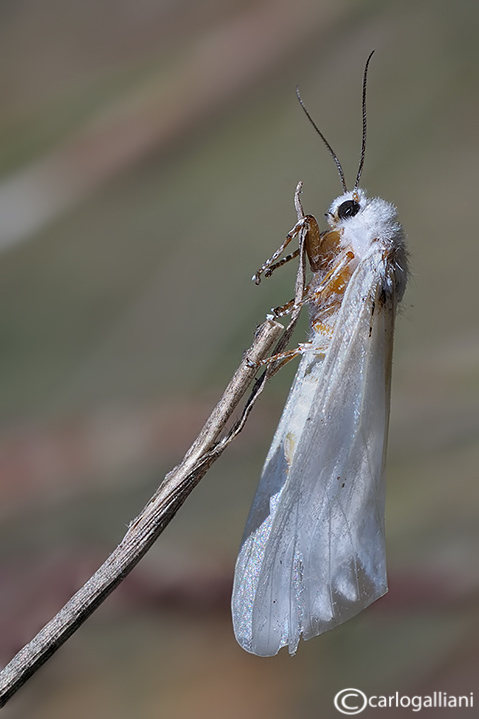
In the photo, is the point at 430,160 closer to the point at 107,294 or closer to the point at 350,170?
the point at 350,170

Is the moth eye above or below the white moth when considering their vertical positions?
above

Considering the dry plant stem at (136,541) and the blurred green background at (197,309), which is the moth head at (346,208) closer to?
the blurred green background at (197,309)

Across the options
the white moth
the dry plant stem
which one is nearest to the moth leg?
the white moth

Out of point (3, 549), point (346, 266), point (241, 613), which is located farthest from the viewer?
point (3, 549)

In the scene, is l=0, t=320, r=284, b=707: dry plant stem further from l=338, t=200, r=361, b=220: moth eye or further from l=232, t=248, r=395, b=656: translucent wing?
l=338, t=200, r=361, b=220: moth eye

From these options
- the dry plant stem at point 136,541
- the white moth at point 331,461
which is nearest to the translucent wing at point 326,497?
the white moth at point 331,461

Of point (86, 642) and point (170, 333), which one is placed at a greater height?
point (170, 333)

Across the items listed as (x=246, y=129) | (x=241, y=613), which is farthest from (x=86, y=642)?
(x=246, y=129)
